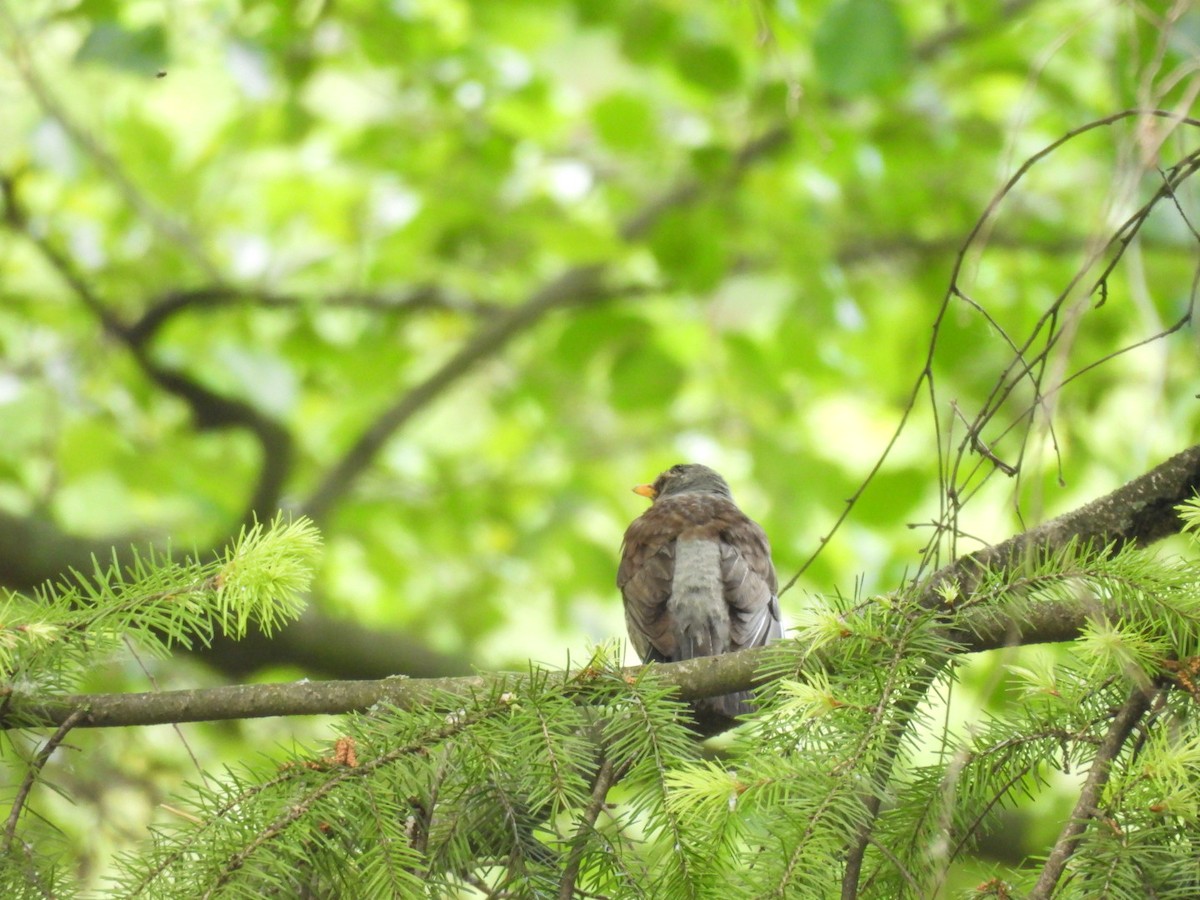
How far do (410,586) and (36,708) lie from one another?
6716mm

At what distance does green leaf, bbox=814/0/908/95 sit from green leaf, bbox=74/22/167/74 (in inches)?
114

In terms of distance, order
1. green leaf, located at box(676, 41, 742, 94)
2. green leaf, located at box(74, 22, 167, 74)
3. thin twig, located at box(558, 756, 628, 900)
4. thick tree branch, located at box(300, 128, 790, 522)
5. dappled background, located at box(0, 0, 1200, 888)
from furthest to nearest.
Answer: thick tree branch, located at box(300, 128, 790, 522) → green leaf, located at box(676, 41, 742, 94) → dappled background, located at box(0, 0, 1200, 888) → green leaf, located at box(74, 22, 167, 74) → thin twig, located at box(558, 756, 628, 900)

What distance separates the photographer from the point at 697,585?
159 inches

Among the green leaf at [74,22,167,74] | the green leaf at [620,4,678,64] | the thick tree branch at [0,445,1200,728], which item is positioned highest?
the green leaf at [620,4,678,64]

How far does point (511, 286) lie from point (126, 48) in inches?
138

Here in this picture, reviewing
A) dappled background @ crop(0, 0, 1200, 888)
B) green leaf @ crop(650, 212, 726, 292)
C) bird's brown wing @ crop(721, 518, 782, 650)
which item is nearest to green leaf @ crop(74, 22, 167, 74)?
dappled background @ crop(0, 0, 1200, 888)

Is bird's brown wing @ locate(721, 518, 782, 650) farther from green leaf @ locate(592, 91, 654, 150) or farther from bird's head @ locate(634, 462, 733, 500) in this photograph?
green leaf @ locate(592, 91, 654, 150)

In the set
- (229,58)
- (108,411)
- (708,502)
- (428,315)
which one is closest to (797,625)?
(708,502)

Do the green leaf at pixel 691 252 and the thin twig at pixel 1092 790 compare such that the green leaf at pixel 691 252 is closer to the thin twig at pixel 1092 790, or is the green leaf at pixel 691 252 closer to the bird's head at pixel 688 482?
the bird's head at pixel 688 482

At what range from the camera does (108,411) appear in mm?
6844

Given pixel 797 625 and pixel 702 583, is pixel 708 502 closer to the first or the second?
pixel 702 583

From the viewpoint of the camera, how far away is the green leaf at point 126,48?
5180 millimetres

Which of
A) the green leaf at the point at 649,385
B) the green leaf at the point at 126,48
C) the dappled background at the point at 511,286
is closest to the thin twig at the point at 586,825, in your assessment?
the dappled background at the point at 511,286

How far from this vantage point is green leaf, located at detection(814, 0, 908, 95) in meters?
5.20
